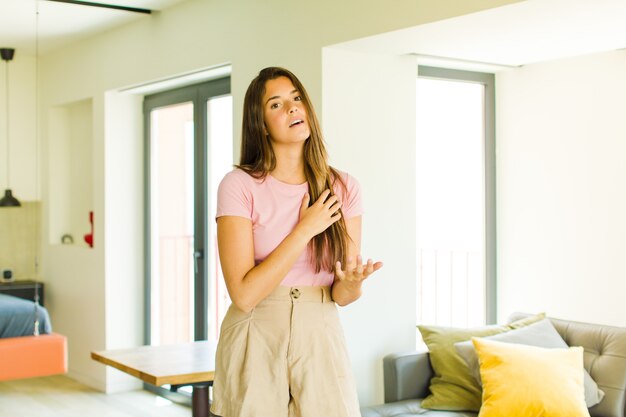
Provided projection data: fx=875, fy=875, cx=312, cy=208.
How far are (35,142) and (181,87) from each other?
1.89 meters

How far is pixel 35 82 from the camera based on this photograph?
696cm

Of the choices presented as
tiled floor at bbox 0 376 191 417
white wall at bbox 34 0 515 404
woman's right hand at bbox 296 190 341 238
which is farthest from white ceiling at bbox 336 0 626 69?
tiled floor at bbox 0 376 191 417

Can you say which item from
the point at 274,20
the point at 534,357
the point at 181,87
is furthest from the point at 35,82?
the point at 534,357

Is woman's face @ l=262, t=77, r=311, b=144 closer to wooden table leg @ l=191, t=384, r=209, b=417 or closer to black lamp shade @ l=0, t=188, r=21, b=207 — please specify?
wooden table leg @ l=191, t=384, r=209, b=417

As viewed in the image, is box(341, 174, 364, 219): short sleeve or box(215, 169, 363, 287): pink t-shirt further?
box(341, 174, 364, 219): short sleeve

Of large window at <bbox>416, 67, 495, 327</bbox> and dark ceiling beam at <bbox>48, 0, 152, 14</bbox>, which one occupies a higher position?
dark ceiling beam at <bbox>48, 0, 152, 14</bbox>

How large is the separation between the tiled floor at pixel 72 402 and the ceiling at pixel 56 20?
8.09 ft

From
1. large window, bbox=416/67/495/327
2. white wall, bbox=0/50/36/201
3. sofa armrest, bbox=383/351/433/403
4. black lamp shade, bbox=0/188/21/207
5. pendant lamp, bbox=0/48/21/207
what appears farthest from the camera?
white wall, bbox=0/50/36/201

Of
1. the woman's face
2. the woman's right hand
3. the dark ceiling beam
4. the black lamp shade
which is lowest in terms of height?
the woman's right hand

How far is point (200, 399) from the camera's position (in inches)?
145

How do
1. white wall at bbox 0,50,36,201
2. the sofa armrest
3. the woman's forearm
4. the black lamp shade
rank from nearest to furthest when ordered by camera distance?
the woman's forearm → the sofa armrest → the black lamp shade → white wall at bbox 0,50,36,201

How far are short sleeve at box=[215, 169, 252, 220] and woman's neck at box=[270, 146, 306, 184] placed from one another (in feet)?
0.30

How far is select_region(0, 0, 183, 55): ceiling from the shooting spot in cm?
514

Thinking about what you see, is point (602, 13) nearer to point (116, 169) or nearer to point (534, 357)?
point (534, 357)
